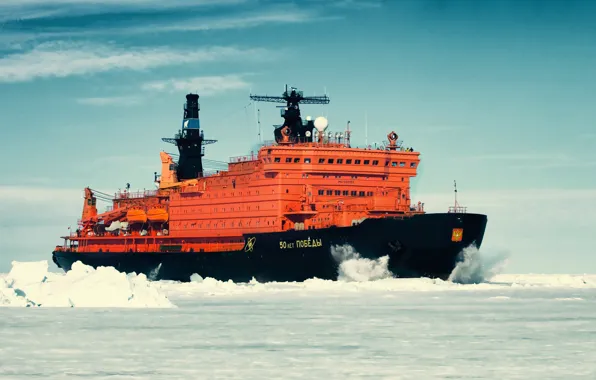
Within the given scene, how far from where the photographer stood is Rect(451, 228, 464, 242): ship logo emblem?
46669 millimetres

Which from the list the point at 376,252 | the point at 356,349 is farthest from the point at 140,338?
the point at 376,252

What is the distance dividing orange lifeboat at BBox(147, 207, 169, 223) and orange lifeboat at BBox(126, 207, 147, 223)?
1.14ft

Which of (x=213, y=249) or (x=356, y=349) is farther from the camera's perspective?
(x=213, y=249)

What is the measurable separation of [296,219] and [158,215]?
553 inches

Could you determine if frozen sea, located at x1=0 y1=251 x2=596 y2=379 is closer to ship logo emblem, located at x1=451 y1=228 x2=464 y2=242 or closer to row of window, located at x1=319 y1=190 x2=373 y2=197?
ship logo emblem, located at x1=451 y1=228 x2=464 y2=242

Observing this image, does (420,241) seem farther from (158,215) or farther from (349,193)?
(158,215)

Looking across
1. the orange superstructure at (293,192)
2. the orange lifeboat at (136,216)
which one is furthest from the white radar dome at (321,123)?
the orange lifeboat at (136,216)

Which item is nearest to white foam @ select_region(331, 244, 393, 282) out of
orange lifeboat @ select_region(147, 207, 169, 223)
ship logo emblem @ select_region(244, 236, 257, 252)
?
ship logo emblem @ select_region(244, 236, 257, 252)

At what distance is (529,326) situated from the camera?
92.6 feet

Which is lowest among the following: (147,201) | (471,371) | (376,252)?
(471,371)

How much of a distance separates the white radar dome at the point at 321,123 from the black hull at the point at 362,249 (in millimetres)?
6966

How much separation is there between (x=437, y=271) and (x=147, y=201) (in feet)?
85.8

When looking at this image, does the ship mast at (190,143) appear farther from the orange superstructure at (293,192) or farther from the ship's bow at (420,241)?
the ship's bow at (420,241)

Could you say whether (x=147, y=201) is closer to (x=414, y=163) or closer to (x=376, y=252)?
(x=414, y=163)
